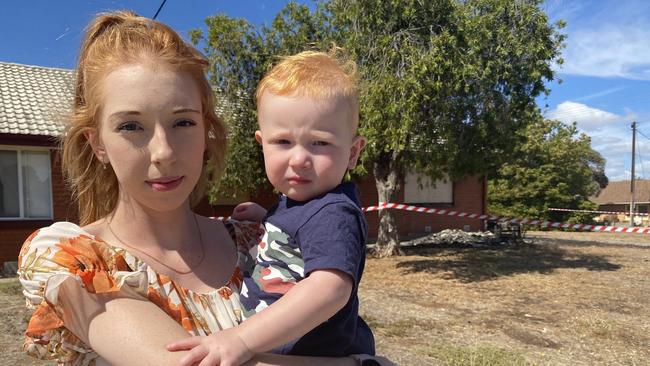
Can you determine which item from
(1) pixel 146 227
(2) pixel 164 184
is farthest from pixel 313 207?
(1) pixel 146 227

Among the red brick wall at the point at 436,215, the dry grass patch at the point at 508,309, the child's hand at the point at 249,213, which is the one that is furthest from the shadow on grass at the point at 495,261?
the child's hand at the point at 249,213

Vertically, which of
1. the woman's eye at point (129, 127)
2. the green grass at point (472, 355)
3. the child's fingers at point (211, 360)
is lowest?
the green grass at point (472, 355)

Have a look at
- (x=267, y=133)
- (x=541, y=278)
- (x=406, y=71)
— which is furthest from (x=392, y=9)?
(x=267, y=133)

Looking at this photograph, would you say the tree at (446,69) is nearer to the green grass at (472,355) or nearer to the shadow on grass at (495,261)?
the shadow on grass at (495,261)

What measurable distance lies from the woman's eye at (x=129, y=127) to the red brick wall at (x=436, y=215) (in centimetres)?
1583

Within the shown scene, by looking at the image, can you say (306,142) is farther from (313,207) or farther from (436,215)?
(436,215)

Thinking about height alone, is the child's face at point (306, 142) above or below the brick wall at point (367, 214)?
above

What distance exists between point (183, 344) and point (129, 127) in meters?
0.61

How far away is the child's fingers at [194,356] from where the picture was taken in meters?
1.01

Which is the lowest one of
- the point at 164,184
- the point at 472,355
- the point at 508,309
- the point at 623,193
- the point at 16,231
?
the point at 623,193

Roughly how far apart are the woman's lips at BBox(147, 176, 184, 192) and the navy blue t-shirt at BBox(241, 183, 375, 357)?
1.09 feet

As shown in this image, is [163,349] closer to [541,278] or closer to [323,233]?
[323,233]

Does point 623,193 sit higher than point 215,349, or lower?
lower

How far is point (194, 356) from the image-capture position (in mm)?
1016
